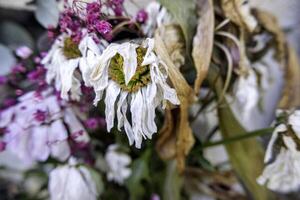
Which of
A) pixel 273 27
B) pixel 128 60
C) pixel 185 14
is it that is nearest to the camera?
pixel 128 60

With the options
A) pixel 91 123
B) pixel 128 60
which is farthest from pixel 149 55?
pixel 91 123

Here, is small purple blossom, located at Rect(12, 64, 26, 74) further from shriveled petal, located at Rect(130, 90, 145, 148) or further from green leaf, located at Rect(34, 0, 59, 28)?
shriveled petal, located at Rect(130, 90, 145, 148)

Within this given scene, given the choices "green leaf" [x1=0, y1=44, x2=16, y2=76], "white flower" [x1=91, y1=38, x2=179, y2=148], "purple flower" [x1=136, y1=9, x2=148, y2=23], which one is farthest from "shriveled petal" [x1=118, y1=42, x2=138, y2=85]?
"green leaf" [x1=0, y1=44, x2=16, y2=76]

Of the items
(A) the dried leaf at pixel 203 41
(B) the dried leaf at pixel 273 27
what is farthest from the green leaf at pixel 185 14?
(B) the dried leaf at pixel 273 27

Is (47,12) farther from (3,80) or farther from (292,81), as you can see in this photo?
(292,81)

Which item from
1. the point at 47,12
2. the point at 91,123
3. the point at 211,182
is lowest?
the point at 211,182

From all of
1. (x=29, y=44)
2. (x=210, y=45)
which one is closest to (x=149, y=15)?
(x=210, y=45)
